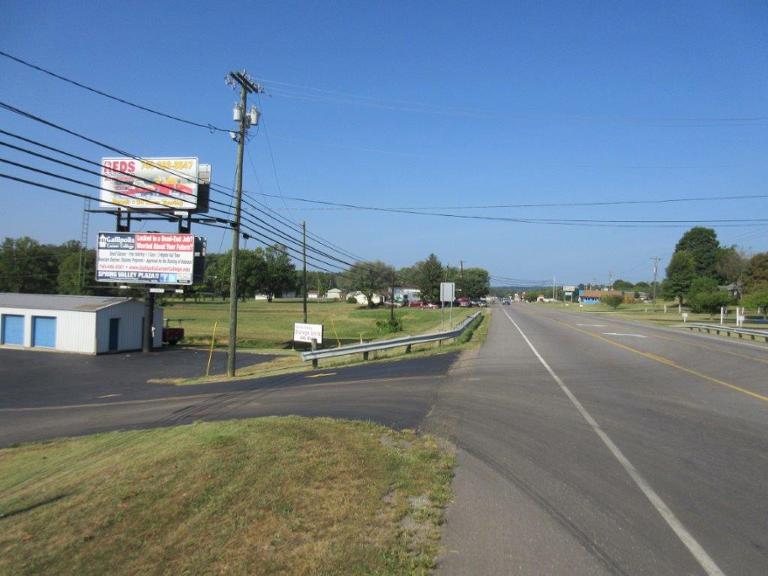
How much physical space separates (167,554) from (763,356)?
2447 cm

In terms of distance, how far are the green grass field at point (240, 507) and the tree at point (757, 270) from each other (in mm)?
90202

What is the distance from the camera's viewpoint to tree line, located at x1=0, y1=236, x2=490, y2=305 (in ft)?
290

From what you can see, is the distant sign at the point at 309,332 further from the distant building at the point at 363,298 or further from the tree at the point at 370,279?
the distant building at the point at 363,298

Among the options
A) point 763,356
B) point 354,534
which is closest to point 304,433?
point 354,534

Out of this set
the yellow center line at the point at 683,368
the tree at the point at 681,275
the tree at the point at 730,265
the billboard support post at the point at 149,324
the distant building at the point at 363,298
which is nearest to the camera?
the yellow center line at the point at 683,368

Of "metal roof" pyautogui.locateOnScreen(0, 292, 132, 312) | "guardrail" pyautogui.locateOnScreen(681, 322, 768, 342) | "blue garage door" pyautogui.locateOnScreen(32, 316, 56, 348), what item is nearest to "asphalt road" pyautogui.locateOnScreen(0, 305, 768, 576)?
"guardrail" pyautogui.locateOnScreen(681, 322, 768, 342)

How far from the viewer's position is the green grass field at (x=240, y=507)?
15.9ft

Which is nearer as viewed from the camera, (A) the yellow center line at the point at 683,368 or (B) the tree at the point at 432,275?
Answer: (A) the yellow center line at the point at 683,368

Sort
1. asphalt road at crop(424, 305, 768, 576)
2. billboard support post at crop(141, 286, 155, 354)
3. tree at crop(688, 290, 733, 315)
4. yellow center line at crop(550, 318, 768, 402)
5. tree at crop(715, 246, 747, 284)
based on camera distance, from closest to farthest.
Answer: asphalt road at crop(424, 305, 768, 576) → yellow center line at crop(550, 318, 768, 402) → billboard support post at crop(141, 286, 155, 354) → tree at crop(688, 290, 733, 315) → tree at crop(715, 246, 747, 284)

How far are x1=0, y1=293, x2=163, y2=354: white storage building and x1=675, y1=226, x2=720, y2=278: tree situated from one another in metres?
105

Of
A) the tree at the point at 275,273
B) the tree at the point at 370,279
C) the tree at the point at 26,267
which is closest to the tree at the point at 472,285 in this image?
the tree at the point at 370,279

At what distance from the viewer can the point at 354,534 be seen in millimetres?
5125

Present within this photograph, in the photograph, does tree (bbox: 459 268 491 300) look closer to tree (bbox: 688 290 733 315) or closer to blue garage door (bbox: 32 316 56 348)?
tree (bbox: 688 290 733 315)

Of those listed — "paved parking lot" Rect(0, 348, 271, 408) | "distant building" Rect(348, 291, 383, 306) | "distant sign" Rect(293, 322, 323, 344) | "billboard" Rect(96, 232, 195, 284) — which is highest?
"billboard" Rect(96, 232, 195, 284)
